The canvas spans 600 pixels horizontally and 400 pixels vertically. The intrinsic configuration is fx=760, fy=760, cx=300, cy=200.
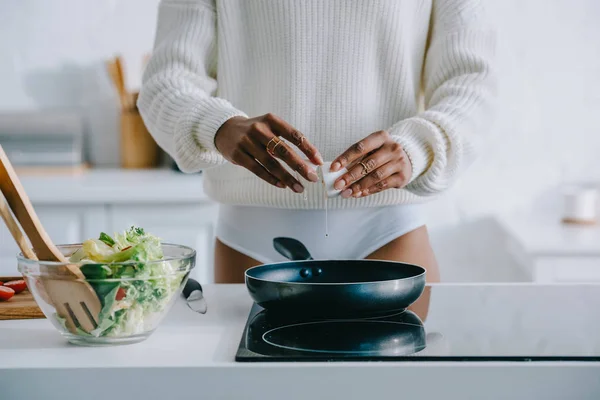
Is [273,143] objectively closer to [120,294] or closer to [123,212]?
[120,294]

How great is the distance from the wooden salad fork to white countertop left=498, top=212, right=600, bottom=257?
157 cm

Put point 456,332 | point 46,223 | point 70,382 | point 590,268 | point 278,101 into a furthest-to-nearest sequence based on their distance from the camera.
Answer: point 46,223, point 590,268, point 278,101, point 456,332, point 70,382

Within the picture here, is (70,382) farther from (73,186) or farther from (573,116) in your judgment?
(573,116)

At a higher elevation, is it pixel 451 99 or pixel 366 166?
pixel 451 99

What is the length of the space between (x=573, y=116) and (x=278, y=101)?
1613 mm

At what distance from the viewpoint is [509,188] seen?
104 inches

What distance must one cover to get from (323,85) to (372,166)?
35 centimetres

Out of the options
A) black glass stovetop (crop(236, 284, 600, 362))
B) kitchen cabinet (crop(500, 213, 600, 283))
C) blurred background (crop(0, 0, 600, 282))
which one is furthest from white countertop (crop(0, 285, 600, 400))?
blurred background (crop(0, 0, 600, 282))

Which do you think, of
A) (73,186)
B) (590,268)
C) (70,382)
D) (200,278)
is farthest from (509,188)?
(70,382)

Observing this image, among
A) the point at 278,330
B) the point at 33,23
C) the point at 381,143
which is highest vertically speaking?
the point at 33,23

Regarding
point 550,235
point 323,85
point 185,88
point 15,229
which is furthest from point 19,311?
point 550,235

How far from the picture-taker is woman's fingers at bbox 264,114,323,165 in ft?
3.20

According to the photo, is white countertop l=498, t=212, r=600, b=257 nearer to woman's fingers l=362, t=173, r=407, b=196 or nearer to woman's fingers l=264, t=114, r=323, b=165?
woman's fingers l=362, t=173, r=407, b=196

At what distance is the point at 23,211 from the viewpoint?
0.78m
